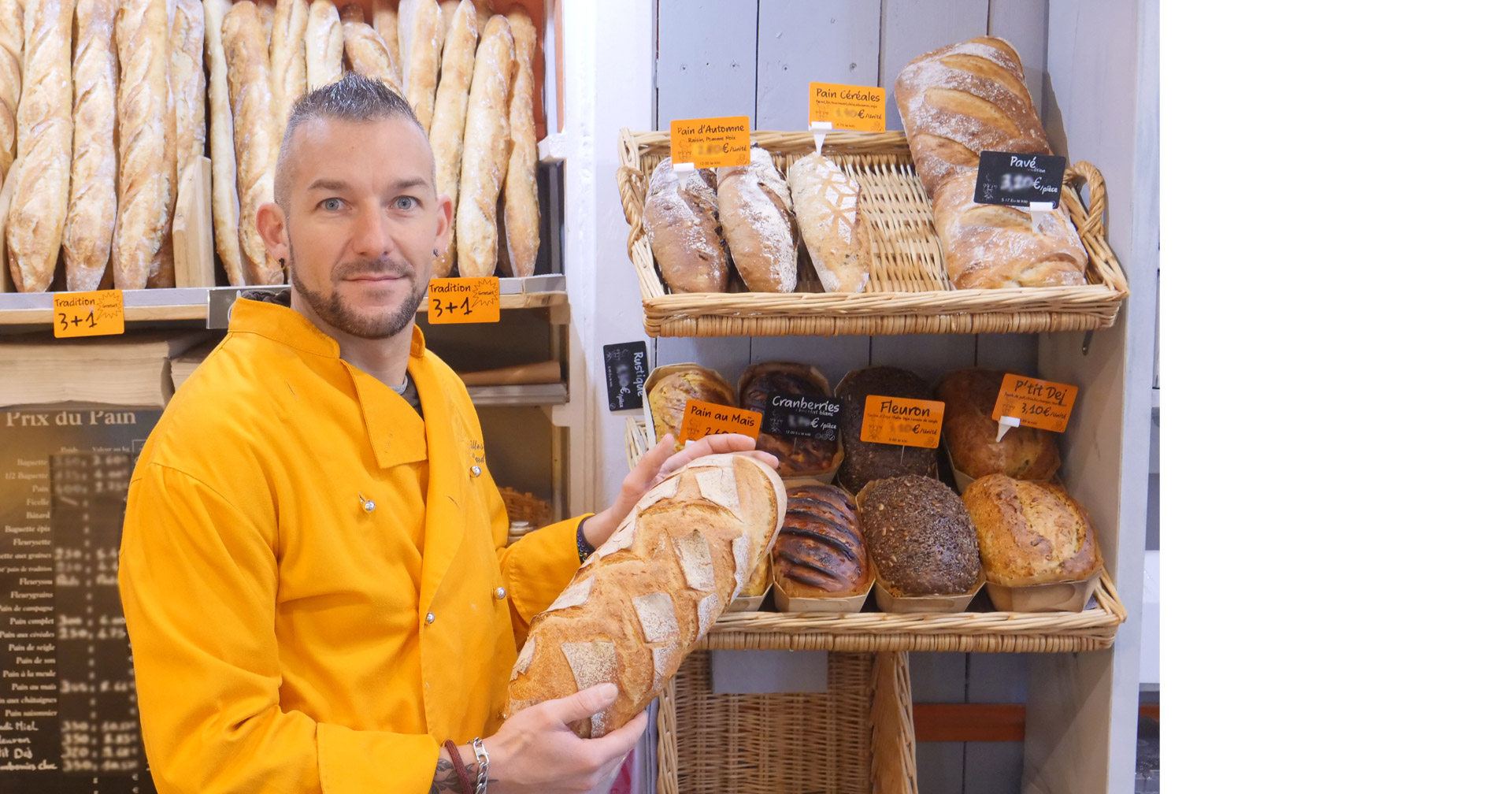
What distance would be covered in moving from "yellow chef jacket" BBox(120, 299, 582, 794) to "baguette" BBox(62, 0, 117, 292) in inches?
43.2

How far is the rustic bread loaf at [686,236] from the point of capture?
1326mm

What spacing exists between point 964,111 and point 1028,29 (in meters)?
0.35

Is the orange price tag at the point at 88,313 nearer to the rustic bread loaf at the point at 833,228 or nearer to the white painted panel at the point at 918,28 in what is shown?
the rustic bread loaf at the point at 833,228

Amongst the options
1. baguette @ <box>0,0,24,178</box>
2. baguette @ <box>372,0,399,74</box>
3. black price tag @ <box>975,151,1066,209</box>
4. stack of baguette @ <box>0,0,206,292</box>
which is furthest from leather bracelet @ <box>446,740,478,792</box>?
baguette @ <box>0,0,24,178</box>

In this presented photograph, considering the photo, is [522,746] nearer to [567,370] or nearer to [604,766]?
[604,766]

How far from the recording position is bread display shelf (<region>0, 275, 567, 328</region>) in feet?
5.54

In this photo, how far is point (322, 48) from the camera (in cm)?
178

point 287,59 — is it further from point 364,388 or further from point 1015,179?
point 1015,179

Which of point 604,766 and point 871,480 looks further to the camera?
point 871,480

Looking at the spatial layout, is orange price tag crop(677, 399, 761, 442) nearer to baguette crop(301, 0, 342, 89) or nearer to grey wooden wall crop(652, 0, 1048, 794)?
grey wooden wall crop(652, 0, 1048, 794)

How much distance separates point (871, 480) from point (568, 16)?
121cm
